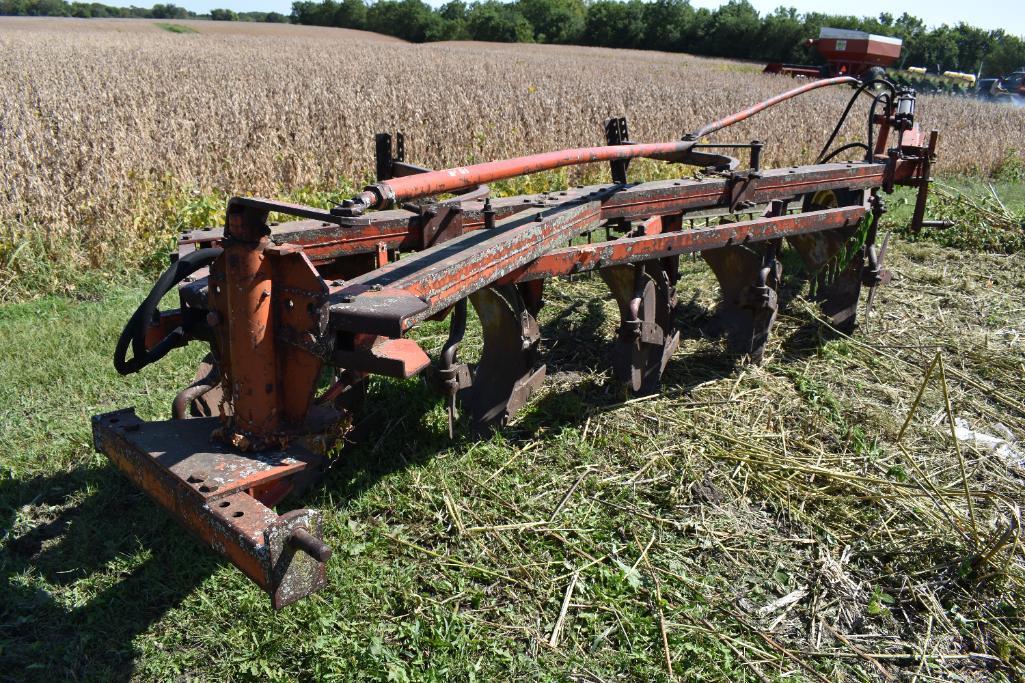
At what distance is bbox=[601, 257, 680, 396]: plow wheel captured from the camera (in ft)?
13.2

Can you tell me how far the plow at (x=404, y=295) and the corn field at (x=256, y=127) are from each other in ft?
10.1

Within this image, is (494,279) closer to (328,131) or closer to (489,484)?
(489,484)

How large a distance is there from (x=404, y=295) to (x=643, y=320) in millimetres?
2017

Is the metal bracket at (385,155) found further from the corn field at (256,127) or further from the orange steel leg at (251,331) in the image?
the corn field at (256,127)

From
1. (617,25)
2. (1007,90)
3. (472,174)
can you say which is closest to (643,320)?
(472,174)

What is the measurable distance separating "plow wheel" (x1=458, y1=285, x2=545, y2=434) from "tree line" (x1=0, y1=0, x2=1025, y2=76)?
4200 cm

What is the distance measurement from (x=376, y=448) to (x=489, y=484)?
58cm

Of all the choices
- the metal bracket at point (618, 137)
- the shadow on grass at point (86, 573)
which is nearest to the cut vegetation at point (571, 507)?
the shadow on grass at point (86, 573)

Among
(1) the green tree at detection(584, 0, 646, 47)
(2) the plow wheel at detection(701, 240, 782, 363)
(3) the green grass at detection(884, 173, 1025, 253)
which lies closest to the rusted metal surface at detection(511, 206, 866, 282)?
(2) the plow wheel at detection(701, 240, 782, 363)

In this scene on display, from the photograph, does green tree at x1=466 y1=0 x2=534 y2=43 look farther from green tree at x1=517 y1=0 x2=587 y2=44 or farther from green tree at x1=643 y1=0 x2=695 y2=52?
green tree at x1=643 y1=0 x2=695 y2=52

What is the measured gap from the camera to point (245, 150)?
8.04 meters

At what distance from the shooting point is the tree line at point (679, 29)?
43.8 meters

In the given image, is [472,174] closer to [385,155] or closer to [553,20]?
[385,155]

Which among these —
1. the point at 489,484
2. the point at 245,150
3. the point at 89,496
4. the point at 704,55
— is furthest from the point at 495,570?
the point at 704,55
